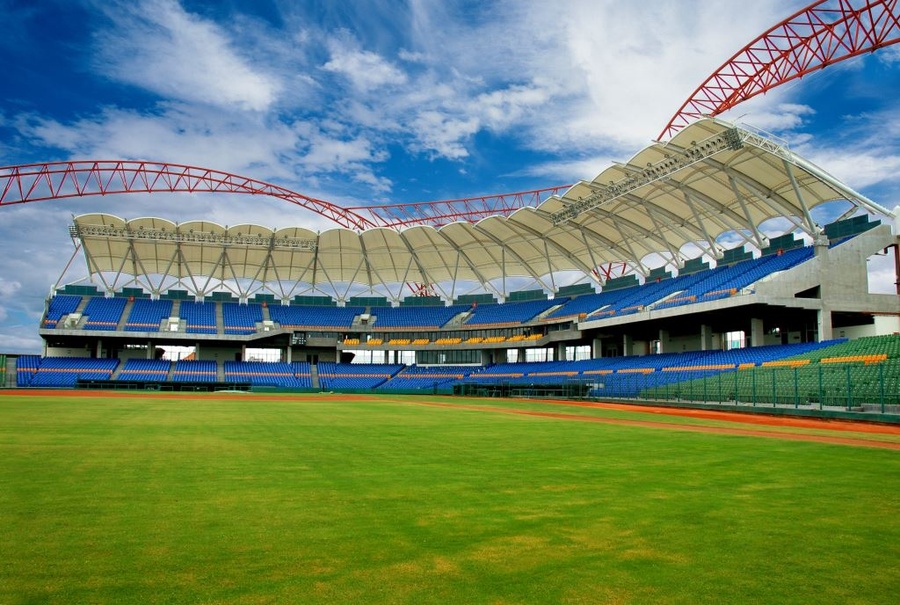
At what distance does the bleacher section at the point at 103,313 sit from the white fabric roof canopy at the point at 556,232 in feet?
14.1

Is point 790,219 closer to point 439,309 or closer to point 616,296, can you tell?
point 616,296

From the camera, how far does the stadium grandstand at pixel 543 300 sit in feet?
132

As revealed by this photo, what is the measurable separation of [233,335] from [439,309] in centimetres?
2598

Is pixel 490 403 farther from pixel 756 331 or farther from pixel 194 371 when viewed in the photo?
pixel 194 371

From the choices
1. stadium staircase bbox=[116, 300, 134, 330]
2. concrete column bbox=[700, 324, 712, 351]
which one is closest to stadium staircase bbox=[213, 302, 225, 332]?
stadium staircase bbox=[116, 300, 134, 330]

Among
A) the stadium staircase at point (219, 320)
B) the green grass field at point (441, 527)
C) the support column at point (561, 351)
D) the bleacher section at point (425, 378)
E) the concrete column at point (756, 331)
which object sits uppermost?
the stadium staircase at point (219, 320)

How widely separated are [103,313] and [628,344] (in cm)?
5813

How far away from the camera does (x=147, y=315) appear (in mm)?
70250

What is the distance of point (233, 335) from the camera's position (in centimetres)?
7094

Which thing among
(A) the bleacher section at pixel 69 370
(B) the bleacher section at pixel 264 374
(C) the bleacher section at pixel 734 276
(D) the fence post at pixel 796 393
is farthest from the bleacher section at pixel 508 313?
(D) the fence post at pixel 796 393

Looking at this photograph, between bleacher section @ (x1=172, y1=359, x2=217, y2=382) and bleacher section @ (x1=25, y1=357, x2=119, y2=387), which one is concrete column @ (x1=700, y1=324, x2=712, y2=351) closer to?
bleacher section @ (x1=172, y1=359, x2=217, y2=382)

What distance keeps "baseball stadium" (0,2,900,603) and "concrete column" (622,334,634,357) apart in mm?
540

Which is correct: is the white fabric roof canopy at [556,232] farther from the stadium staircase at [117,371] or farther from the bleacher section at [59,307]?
the stadium staircase at [117,371]

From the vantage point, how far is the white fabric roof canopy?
42250 millimetres
